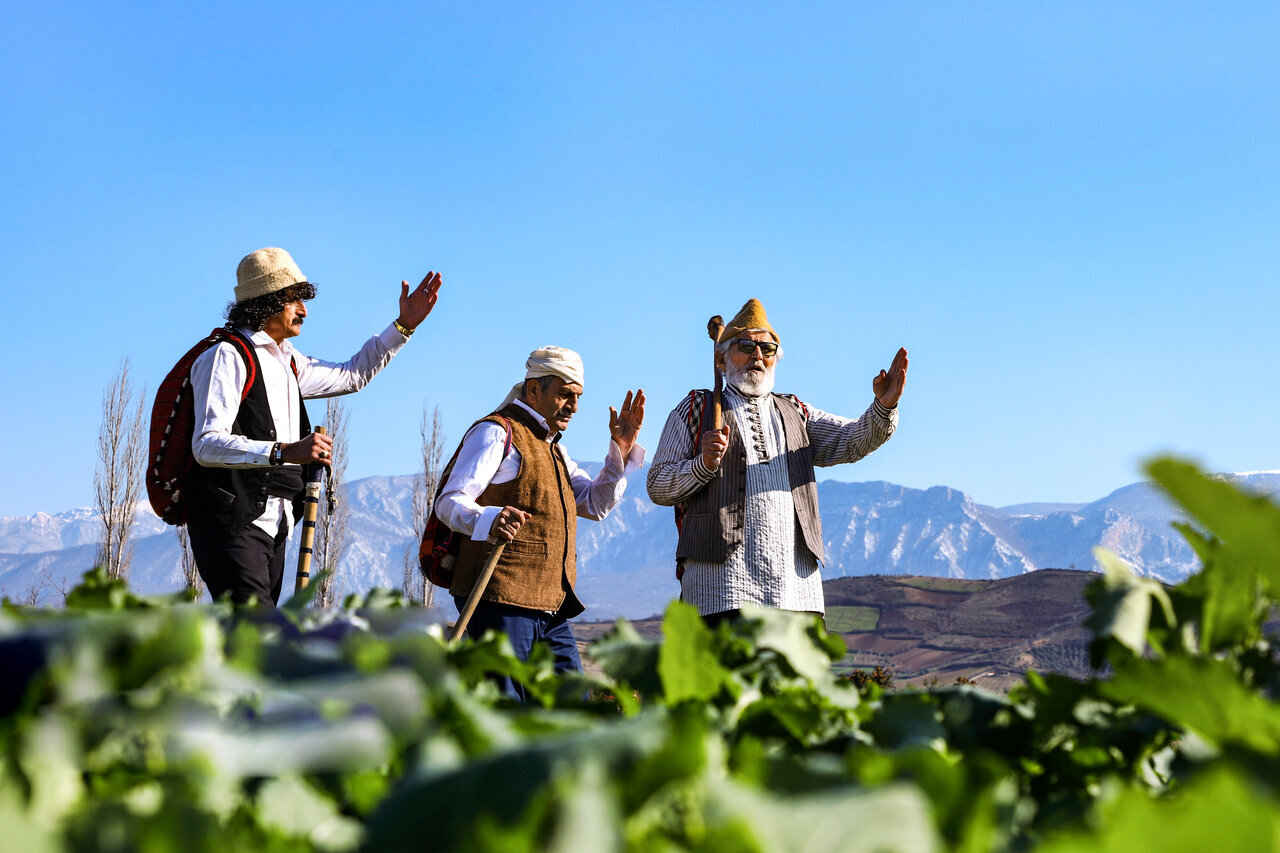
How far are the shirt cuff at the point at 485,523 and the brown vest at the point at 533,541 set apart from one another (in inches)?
7.6

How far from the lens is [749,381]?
450 cm

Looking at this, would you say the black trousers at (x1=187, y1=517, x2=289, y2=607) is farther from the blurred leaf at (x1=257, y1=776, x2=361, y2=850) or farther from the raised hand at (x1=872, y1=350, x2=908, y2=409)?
the blurred leaf at (x1=257, y1=776, x2=361, y2=850)

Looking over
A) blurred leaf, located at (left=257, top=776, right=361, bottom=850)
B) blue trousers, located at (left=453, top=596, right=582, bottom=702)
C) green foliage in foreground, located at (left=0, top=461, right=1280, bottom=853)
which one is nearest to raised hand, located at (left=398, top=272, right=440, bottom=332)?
blue trousers, located at (left=453, top=596, right=582, bottom=702)

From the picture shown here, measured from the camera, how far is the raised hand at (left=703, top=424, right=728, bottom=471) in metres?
3.99

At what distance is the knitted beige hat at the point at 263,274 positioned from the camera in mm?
3713

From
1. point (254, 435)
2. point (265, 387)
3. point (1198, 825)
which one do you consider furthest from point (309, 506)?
point (1198, 825)

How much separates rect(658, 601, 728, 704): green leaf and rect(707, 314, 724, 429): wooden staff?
3309mm

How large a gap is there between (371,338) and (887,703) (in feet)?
12.2

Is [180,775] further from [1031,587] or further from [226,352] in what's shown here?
[1031,587]

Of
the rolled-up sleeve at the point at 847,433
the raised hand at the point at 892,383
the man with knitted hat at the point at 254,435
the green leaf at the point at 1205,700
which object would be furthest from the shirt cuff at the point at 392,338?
the green leaf at the point at 1205,700

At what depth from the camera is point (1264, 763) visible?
0.50 m

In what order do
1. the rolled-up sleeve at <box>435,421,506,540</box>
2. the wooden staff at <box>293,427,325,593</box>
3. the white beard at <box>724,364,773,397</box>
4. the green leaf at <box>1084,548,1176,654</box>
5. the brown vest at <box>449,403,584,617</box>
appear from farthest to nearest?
1. the white beard at <box>724,364,773,397</box>
2. the brown vest at <box>449,403,584,617</box>
3. the rolled-up sleeve at <box>435,421,506,540</box>
4. the wooden staff at <box>293,427,325,593</box>
5. the green leaf at <box>1084,548,1176,654</box>

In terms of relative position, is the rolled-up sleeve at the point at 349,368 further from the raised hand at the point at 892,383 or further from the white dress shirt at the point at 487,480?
the raised hand at the point at 892,383

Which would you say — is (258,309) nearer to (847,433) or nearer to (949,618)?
(847,433)
